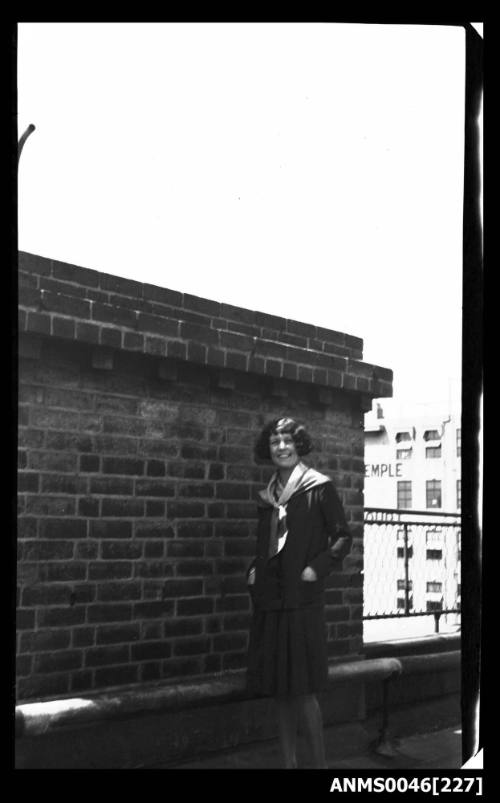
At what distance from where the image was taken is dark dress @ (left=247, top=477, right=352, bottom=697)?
471cm

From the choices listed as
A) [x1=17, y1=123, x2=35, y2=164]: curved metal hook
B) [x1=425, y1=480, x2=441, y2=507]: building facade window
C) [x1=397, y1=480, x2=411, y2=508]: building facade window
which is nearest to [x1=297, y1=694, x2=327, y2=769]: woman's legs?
[x1=425, y1=480, x2=441, y2=507]: building facade window

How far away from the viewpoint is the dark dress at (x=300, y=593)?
471 centimetres

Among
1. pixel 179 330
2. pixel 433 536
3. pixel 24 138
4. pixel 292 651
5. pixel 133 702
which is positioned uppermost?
pixel 24 138

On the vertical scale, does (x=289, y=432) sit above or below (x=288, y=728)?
above

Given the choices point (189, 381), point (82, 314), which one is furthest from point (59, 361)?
point (189, 381)

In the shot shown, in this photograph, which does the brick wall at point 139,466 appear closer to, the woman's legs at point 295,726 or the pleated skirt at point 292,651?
the pleated skirt at point 292,651

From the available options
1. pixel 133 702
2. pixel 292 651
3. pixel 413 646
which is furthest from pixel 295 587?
pixel 413 646

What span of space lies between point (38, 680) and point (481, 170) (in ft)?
10.8

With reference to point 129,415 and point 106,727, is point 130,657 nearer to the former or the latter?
point 106,727

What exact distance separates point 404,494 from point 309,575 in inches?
92.4

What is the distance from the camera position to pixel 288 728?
15.5ft

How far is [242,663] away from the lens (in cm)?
522

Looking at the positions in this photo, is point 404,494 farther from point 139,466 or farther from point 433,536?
point 139,466

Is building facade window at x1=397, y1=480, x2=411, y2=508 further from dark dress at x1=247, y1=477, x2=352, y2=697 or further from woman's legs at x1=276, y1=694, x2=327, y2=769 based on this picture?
woman's legs at x1=276, y1=694, x2=327, y2=769
